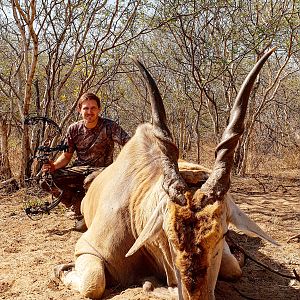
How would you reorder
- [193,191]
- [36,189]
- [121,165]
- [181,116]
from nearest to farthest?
[193,191] → [121,165] → [36,189] → [181,116]

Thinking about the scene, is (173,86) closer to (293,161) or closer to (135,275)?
(293,161)

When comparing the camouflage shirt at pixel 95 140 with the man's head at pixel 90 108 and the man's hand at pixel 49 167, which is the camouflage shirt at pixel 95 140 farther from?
the man's hand at pixel 49 167

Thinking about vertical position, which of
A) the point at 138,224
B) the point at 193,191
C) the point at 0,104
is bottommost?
the point at 138,224

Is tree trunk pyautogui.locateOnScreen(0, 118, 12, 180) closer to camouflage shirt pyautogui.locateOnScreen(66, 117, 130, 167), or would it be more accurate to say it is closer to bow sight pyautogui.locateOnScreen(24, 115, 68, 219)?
bow sight pyautogui.locateOnScreen(24, 115, 68, 219)

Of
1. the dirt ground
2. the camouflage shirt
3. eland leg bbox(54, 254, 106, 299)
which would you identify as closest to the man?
the camouflage shirt

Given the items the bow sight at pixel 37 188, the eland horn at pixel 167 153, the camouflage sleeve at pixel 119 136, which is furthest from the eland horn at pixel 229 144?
the bow sight at pixel 37 188

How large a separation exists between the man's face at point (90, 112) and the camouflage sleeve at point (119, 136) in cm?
23

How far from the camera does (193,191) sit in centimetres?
278

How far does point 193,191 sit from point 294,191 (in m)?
5.71

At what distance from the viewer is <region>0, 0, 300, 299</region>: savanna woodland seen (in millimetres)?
4148

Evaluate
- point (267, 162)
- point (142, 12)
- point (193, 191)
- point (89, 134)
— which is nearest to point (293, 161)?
point (267, 162)

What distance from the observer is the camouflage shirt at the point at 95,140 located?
5.48 m

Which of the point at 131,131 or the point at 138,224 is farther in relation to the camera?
the point at 131,131

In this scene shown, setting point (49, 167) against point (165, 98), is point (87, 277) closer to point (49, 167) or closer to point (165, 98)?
point (49, 167)
